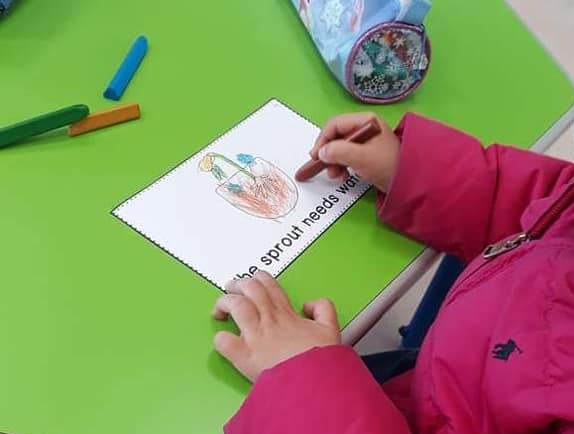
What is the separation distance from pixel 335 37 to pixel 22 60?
0.33m

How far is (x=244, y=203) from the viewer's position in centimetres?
68

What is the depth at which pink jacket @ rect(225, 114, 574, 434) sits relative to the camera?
21.8 inches

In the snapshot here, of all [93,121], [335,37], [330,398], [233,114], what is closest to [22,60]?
[93,121]

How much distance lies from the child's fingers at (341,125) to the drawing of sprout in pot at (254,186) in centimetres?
5

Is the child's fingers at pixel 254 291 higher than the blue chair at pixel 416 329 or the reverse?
higher

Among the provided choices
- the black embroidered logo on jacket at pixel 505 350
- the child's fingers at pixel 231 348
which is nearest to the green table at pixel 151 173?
the child's fingers at pixel 231 348

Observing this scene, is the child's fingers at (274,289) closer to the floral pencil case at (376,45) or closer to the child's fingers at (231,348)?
the child's fingers at (231,348)

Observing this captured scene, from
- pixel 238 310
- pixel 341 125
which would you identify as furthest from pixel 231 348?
pixel 341 125

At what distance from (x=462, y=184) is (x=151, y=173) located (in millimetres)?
301

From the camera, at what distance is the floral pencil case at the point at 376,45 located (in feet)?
2.51

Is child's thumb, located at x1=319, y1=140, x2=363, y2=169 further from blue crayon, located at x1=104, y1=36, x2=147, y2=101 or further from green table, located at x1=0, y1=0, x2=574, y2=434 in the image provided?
blue crayon, located at x1=104, y1=36, x2=147, y2=101

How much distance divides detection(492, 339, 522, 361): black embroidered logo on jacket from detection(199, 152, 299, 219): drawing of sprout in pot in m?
0.22

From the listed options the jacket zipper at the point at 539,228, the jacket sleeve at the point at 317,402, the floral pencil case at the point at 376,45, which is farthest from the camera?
the floral pencil case at the point at 376,45

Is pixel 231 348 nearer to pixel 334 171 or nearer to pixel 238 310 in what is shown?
pixel 238 310
